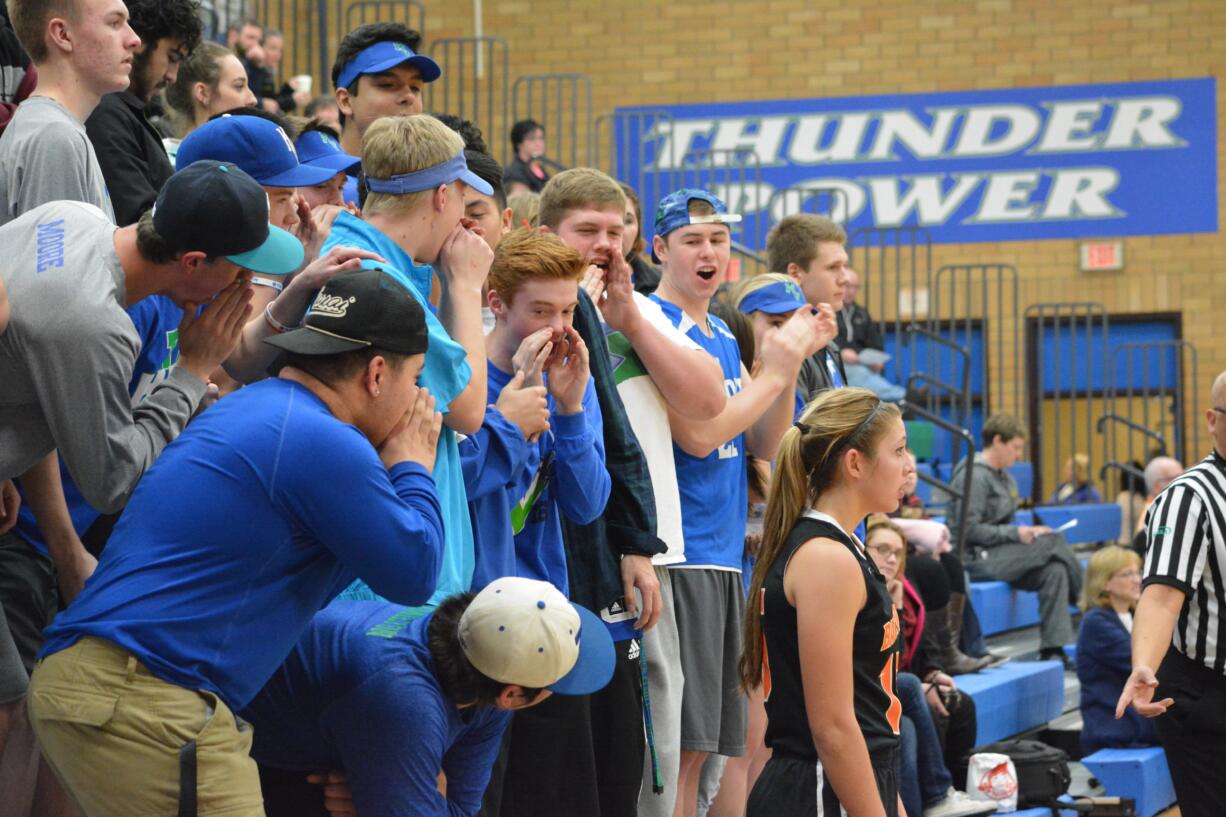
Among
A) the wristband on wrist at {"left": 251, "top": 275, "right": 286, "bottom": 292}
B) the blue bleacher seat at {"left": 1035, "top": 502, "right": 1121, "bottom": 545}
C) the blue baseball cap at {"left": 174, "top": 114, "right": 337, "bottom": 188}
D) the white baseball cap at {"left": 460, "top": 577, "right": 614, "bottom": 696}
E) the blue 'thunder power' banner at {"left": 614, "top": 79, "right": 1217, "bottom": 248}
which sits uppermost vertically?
the blue 'thunder power' banner at {"left": 614, "top": 79, "right": 1217, "bottom": 248}

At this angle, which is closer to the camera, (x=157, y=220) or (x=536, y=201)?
(x=157, y=220)

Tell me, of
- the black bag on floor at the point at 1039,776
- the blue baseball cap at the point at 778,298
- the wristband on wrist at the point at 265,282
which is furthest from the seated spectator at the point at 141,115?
the black bag on floor at the point at 1039,776

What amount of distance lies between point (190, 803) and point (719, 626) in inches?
80.6

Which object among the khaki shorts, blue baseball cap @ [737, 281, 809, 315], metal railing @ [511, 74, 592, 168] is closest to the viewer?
the khaki shorts

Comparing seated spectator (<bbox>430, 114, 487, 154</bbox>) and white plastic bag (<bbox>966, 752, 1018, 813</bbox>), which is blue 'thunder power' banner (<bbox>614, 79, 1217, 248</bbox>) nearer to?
white plastic bag (<bbox>966, 752, 1018, 813</bbox>)

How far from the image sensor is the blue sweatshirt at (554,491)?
136 inches

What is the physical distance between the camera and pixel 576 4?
14641mm

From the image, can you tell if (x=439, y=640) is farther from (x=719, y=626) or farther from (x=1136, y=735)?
(x=1136, y=735)

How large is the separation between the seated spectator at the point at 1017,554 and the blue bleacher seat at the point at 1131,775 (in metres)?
2.19

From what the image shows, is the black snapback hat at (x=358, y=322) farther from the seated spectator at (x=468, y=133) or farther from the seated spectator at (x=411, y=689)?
the seated spectator at (x=468, y=133)

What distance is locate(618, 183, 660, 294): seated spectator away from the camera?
196 inches

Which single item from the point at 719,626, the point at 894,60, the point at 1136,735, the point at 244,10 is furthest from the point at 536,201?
the point at 894,60

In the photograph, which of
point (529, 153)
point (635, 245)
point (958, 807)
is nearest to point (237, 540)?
point (635, 245)

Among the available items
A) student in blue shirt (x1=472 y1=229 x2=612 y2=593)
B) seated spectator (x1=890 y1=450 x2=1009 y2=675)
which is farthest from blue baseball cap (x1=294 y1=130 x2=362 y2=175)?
seated spectator (x1=890 y1=450 x2=1009 y2=675)
